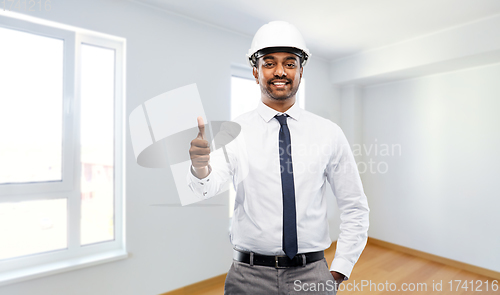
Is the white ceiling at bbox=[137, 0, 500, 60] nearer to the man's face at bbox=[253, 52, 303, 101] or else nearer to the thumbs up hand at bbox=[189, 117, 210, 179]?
the man's face at bbox=[253, 52, 303, 101]

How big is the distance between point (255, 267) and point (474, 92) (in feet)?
11.3

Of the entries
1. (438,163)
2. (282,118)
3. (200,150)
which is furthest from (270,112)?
(438,163)

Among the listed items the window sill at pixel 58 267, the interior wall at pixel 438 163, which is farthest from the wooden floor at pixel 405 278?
the window sill at pixel 58 267

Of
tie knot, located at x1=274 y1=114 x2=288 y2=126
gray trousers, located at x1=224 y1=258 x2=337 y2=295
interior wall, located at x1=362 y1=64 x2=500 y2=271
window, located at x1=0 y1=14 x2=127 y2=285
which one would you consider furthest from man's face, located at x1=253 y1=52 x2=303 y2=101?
interior wall, located at x1=362 y1=64 x2=500 y2=271

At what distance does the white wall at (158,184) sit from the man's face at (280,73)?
157 centimetres

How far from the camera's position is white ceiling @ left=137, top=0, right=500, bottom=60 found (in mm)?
2354

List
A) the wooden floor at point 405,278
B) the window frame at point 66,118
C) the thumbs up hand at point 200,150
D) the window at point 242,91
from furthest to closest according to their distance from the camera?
the window at point 242,91 → the wooden floor at point 405,278 → the window frame at point 66,118 → the thumbs up hand at point 200,150

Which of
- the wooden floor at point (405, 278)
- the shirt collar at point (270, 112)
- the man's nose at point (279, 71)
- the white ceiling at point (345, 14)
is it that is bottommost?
the wooden floor at point (405, 278)

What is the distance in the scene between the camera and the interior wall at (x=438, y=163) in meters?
3.08

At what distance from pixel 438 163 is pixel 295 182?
313 cm

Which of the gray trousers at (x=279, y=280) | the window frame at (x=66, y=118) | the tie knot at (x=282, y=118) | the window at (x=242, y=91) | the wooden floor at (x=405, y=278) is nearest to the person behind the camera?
the gray trousers at (x=279, y=280)

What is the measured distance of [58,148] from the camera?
7.09ft

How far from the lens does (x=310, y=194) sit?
45.7 inches

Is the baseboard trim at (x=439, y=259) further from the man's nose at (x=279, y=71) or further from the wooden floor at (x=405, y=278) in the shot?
the man's nose at (x=279, y=71)
